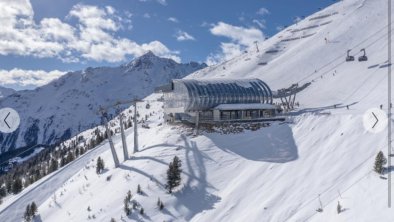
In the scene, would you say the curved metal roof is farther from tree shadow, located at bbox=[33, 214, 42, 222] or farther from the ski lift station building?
tree shadow, located at bbox=[33, 214, 42, 222]

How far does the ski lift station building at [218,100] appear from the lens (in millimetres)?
62781

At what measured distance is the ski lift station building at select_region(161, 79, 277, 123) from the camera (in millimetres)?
62781

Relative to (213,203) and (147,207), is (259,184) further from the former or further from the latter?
(147,207)

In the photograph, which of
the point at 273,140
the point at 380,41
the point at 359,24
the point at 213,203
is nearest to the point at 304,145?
the point at 273,140

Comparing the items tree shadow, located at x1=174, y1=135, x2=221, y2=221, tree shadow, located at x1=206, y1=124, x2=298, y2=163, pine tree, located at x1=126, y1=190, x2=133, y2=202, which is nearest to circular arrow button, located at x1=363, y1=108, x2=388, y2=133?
tree shadow, located at x1=206, y1=124, x2=298, y2=163

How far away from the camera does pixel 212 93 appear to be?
211 ft

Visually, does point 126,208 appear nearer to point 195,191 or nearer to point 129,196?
point 129,196

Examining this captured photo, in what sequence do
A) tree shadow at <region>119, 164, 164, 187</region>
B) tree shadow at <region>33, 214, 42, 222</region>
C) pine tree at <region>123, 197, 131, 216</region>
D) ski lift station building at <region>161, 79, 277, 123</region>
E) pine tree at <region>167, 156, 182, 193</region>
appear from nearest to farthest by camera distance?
pine tree at <region>123, 197, 131, 216</region>, pine tree at <region>167, 156, 182, 193</region>, tree shadow at <region>119, 164, 164, 187</region>, tree shadow at <region>33, 214, 42, 222</region>, ski lift station building at <region>161, 79, 277, 123</region>

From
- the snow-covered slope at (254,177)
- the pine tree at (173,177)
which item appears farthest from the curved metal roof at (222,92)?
the pine tree at (173,177)

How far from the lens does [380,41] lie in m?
115

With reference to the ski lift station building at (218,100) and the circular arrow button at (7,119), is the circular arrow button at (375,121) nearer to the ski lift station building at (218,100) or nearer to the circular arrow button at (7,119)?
the ski lift station building at (218,100)

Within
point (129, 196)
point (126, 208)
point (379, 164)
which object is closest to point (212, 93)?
point (129, 196)

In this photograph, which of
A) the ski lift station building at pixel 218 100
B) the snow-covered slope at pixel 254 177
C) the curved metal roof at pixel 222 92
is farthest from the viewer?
the curved metal roof at pixel 222 92

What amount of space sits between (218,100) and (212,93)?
1.29 m
